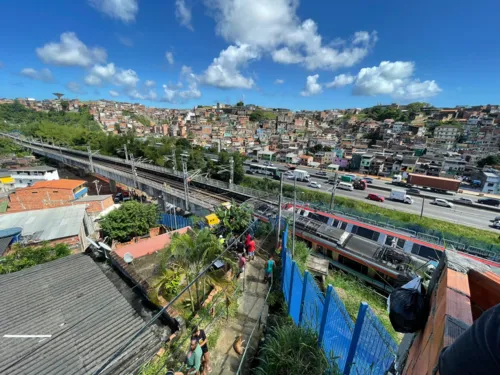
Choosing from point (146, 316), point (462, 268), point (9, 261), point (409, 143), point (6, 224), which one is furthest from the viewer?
point (409, 143)

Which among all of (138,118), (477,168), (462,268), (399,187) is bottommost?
(399,187)

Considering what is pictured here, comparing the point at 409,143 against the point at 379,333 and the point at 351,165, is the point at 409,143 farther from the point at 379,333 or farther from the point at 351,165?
the point at 379,333

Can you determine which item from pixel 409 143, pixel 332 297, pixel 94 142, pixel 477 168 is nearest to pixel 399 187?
pixel 477 168

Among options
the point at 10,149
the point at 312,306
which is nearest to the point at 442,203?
the point at 312,306

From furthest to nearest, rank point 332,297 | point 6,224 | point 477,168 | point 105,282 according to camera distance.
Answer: point 477,168 < point 6,224 < point 105,282 < point 332,297

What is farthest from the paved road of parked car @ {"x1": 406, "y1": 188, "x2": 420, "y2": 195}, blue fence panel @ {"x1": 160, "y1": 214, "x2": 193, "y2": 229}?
blue fence panel @ {"x1": 160, "y1": 214, "x2": 193, "y2": 229}

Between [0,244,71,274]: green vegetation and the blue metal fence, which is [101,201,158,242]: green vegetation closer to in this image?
[0,244,71,274]: green vegetation
